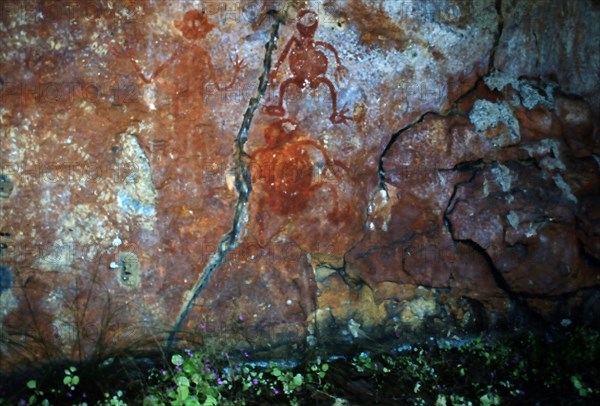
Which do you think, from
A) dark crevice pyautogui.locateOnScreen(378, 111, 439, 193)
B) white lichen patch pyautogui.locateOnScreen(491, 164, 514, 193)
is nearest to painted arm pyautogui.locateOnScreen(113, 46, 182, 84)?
dark crevice pyautogui.locateOnScreen(378, 111, 439, 193)

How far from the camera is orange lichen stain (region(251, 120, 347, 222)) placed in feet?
9.27

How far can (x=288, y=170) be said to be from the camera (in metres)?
2.86

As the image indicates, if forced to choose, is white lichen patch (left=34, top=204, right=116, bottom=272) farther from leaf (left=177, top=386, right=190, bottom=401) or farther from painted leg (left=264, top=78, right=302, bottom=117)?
painted leg (left=264, top=78, right=302, bottom=117)

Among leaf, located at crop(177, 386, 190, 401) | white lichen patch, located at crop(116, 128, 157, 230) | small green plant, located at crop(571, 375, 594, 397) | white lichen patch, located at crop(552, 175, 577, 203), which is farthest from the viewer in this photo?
white lichen patch, located at crop(552, 175, 577, 203)

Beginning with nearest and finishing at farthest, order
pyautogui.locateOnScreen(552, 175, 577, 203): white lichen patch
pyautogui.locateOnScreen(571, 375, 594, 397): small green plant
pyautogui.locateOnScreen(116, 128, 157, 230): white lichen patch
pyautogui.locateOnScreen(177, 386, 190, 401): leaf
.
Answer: pyautogui.locateOnScreen(177, 386, 190, 401): leaf, pyautogui.locateOnScreen(116, 128, 157, 230): white lichen patch, pyautogui.locateOnScreen(571, 375, 594, 397): small green plant, pyautogui.locateOnScreen(552, 175, 577, 203): white lichen patch

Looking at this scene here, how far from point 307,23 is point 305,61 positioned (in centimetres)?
18

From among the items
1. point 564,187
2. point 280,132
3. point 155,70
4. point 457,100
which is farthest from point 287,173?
point 564,187

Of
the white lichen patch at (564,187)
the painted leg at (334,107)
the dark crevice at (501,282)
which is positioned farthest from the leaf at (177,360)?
the white lichen patch at (564,187)

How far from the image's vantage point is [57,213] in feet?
8.99

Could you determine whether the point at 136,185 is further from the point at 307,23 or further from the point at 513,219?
the point at 513,219

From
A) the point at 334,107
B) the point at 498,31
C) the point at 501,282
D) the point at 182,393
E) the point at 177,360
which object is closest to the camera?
the point at 182,393

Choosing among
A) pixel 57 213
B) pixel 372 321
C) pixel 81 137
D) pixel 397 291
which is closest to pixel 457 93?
pixel 397 291

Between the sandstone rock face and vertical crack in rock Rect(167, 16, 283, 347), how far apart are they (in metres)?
0.01

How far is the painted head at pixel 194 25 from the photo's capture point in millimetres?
2684
